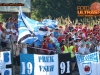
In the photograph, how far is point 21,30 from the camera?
18328mm

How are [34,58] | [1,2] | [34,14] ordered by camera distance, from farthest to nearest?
[34,14], [1,2], [34,58]

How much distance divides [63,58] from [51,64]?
643 mm

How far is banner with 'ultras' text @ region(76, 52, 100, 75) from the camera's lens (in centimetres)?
1797

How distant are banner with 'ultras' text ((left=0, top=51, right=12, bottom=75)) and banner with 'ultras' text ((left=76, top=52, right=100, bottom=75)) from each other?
295 cm

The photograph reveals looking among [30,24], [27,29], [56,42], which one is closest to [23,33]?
[27,29]

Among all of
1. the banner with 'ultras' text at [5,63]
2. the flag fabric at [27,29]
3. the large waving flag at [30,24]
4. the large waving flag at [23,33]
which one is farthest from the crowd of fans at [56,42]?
the banner with 'ultras' text at [5,63]

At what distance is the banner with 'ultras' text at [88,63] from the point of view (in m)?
18.0

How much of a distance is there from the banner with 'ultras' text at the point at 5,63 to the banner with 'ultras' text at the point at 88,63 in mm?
2953

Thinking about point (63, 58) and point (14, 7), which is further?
point (14, 7)

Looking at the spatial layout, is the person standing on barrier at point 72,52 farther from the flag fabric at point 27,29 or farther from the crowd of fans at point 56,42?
the flag fabric at point 27,29

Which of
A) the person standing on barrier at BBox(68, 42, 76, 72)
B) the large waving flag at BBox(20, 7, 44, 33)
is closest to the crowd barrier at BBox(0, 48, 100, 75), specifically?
the person standing on barrier at BBox(68, 42, 76, 72)

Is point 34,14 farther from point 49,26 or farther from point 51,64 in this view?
point 51,64

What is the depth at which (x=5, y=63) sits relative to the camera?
16.8 m

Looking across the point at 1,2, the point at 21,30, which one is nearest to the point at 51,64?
the point at 21,30
